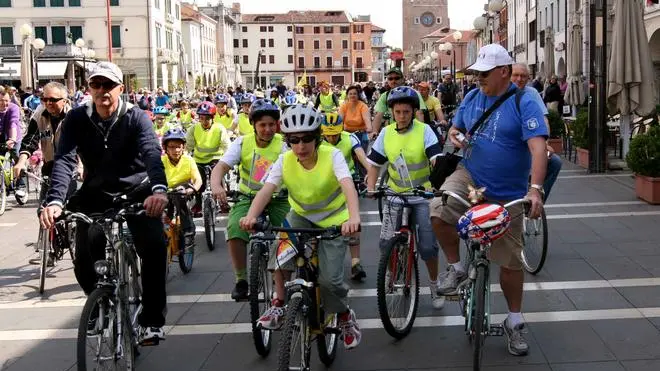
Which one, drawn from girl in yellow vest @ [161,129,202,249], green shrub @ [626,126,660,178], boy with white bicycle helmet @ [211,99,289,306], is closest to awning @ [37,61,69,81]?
green shrub @ [626,126,660,178]

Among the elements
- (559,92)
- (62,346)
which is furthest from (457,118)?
(559,92)

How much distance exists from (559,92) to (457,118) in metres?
17.1

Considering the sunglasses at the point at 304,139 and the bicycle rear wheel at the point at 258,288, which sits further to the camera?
the bicycle rear wheel at the point at 258,288

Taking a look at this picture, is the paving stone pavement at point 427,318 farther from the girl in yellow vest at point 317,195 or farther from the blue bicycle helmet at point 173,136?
the blue bicycle helmet at point 173,136

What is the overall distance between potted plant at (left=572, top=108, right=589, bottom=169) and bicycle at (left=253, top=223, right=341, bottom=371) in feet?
37.4

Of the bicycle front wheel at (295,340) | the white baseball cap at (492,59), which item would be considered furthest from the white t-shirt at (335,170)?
the white baseball cap at (492,59)

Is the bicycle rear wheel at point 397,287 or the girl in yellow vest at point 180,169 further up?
the girl in yellow vest at point 180,169

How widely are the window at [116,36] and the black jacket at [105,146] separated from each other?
68626mm

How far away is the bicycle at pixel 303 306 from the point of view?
437cm

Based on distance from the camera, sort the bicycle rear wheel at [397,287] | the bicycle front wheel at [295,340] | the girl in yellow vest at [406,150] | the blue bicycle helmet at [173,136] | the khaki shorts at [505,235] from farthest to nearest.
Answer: the blue bicycle helmet at [173,136]
the girl in yellow vest at [406,150]
the bicycle rear wheel at [397,287]
the khaki shorts at [505,235]
the bicycle front wheel at [295,340]

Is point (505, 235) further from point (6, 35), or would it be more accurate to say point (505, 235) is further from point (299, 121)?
point (6, 35)

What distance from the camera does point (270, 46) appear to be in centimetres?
14775

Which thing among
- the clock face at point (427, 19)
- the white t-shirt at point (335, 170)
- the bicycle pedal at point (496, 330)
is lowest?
the bicycle pedal at point (496, 330)

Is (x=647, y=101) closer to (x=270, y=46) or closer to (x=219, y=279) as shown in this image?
(x=219, y=279)
